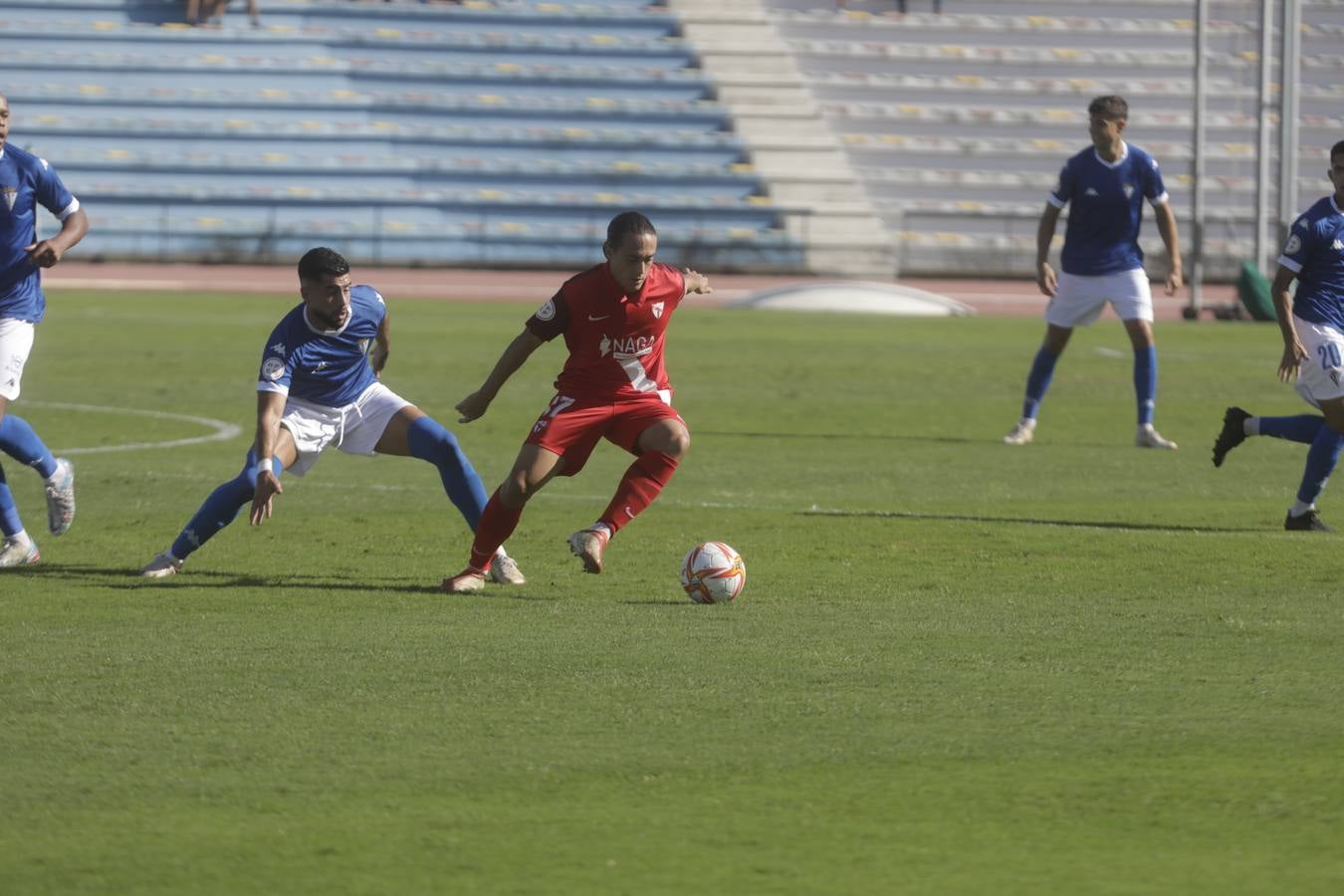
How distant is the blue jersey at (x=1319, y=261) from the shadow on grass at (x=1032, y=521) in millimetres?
1030

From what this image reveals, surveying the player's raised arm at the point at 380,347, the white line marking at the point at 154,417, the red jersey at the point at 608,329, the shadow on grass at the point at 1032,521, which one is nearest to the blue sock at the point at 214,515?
the player's raised arm at the point at 380,347

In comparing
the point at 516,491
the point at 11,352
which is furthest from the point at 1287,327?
the point at 11,352

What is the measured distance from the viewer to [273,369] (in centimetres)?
750

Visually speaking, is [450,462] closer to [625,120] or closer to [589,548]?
[589,548]

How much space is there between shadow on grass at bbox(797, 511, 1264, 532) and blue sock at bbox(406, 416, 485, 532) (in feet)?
7.44

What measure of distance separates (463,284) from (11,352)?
81.6 feet

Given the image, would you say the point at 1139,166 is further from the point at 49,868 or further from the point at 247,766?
the point at 49,868

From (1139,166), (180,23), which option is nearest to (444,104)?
(180,23)

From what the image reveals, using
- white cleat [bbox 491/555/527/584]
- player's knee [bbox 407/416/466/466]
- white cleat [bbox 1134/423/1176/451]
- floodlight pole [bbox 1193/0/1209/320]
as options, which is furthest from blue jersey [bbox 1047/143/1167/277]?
floodlight pole [bbox 1193/0/1209/320]

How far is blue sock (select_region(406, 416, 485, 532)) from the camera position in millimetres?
7824

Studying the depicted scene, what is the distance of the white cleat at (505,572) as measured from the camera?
7.62m

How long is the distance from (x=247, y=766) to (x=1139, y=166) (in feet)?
30.3

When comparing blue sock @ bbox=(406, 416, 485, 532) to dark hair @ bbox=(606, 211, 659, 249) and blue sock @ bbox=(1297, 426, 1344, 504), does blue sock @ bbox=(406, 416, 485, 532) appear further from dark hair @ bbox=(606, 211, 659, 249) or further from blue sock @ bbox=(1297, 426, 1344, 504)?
blue sock @ bbox=(1297, 426, 1344, 504)

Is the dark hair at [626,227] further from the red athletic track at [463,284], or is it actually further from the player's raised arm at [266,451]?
the red athletic track at [463,284]
